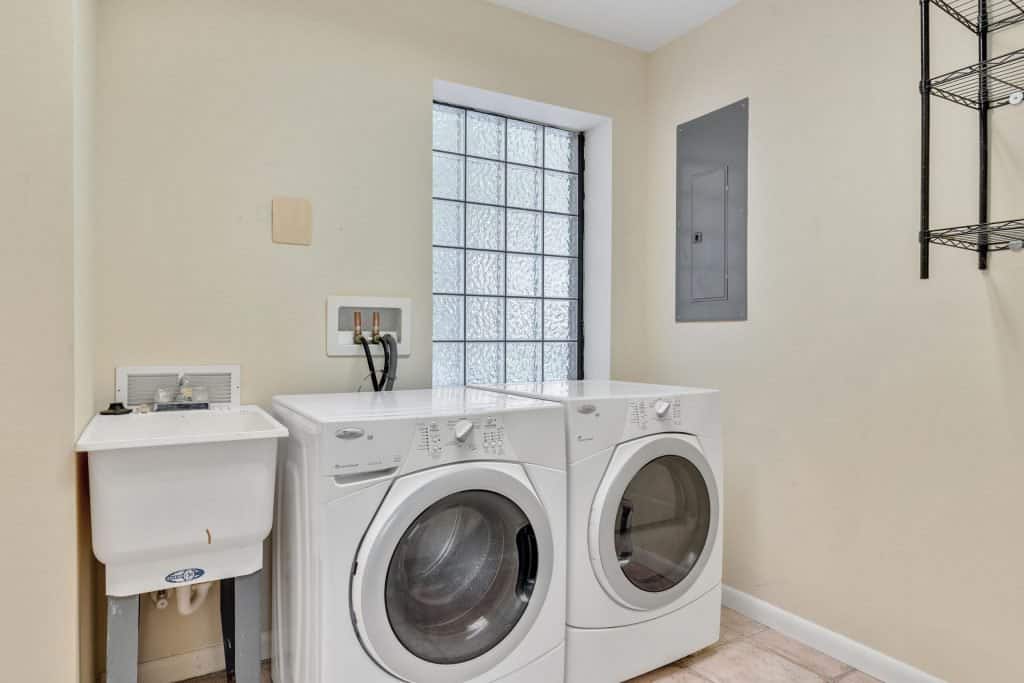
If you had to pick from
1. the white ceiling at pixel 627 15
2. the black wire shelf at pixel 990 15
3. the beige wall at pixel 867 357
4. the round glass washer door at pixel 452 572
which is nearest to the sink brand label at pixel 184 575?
the round glass washer door at pixel 452 572

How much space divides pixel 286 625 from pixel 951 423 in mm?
2077

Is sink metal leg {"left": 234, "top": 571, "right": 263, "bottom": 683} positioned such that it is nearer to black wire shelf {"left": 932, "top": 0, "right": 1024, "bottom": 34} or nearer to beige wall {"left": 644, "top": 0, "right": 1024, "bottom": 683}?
beige wall {"left": 644, "top": 0, "right": 1024, "bottom": 683}

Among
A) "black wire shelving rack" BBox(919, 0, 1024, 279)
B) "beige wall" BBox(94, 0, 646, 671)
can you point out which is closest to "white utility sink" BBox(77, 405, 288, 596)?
"beige wall" BBox(94, 0, 646, 671)

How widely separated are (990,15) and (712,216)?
1097 mm

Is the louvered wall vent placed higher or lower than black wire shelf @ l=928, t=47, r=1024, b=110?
lower

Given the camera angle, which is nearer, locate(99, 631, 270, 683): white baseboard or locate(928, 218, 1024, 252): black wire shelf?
locate(928, 218, 1024, 252): black wire shelf

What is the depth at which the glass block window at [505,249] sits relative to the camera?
106 inches

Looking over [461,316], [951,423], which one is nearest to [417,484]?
[461,316]

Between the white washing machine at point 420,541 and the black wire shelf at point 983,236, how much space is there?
1252 mm

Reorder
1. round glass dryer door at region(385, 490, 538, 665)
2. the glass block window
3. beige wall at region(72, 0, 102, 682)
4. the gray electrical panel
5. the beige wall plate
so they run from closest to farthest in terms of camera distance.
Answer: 1. beige wall at region(72, 0, 102, 682)
2. round glass dryer door at region(385, 490, 538, 665)
3. the beige wall plate
4. the gray electrical panel
5. the glass block window

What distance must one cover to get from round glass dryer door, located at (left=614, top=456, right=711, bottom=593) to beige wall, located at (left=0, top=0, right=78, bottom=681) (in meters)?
1.45

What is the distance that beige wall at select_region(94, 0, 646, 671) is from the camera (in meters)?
1.90

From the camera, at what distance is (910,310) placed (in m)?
1.93

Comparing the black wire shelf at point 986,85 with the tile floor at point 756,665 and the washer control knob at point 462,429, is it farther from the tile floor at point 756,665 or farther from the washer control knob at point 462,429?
the tile floor at point 756,665
